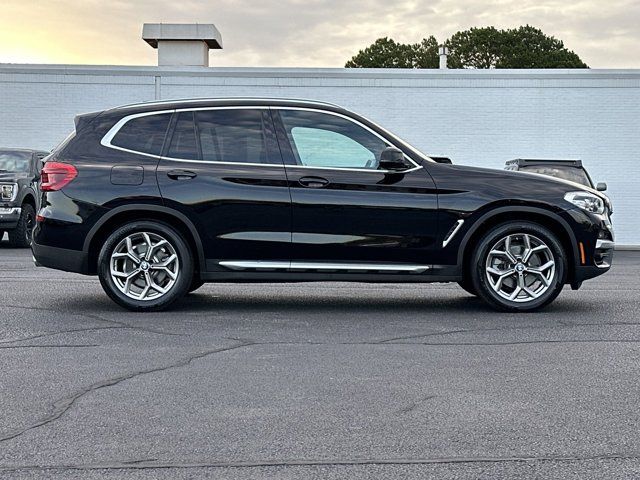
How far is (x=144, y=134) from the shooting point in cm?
834

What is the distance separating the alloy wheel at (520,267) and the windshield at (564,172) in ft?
29.8

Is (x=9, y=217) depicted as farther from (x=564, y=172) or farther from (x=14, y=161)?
(x=564, y=172)

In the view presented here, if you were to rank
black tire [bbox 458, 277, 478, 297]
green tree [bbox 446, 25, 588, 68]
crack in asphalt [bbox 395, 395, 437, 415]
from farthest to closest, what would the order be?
1. green tree [bbox 446, 25, 588, 68]
2. black tire [bbox 458, 277, 478, 297]
3. crack in asphalt [bbox 395, 395, 437, 415]

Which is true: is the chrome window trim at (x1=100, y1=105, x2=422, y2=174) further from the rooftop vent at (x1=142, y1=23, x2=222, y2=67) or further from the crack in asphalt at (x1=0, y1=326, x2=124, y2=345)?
the rooftop vent at (x1=142, y1=23, x2=222, y2=67)

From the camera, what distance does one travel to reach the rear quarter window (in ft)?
27.1

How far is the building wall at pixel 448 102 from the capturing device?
23125mm

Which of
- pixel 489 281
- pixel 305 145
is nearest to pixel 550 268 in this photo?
pixel 489 281

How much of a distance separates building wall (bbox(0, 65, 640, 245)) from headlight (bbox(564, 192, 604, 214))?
1490 centimetres

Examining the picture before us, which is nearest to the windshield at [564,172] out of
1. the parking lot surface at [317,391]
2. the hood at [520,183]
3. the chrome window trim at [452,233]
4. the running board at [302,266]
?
the parking lot surface at [317,391]

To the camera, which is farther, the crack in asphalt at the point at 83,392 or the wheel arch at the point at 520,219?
the wheel arch at the point at 520,219

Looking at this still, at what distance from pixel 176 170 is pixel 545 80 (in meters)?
16.8

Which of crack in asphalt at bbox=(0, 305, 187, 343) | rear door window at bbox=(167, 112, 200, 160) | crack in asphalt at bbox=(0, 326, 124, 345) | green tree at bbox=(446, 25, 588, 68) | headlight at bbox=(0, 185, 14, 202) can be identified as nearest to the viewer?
crack in asphalt at bbox=(0, 326, 124, 345)

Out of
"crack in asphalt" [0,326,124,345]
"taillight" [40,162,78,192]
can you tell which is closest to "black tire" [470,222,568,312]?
"crack in asphalt" [0,326,124,345]

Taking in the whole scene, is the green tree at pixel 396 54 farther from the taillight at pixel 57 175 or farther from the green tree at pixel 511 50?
the taillight at pixel 57 175
